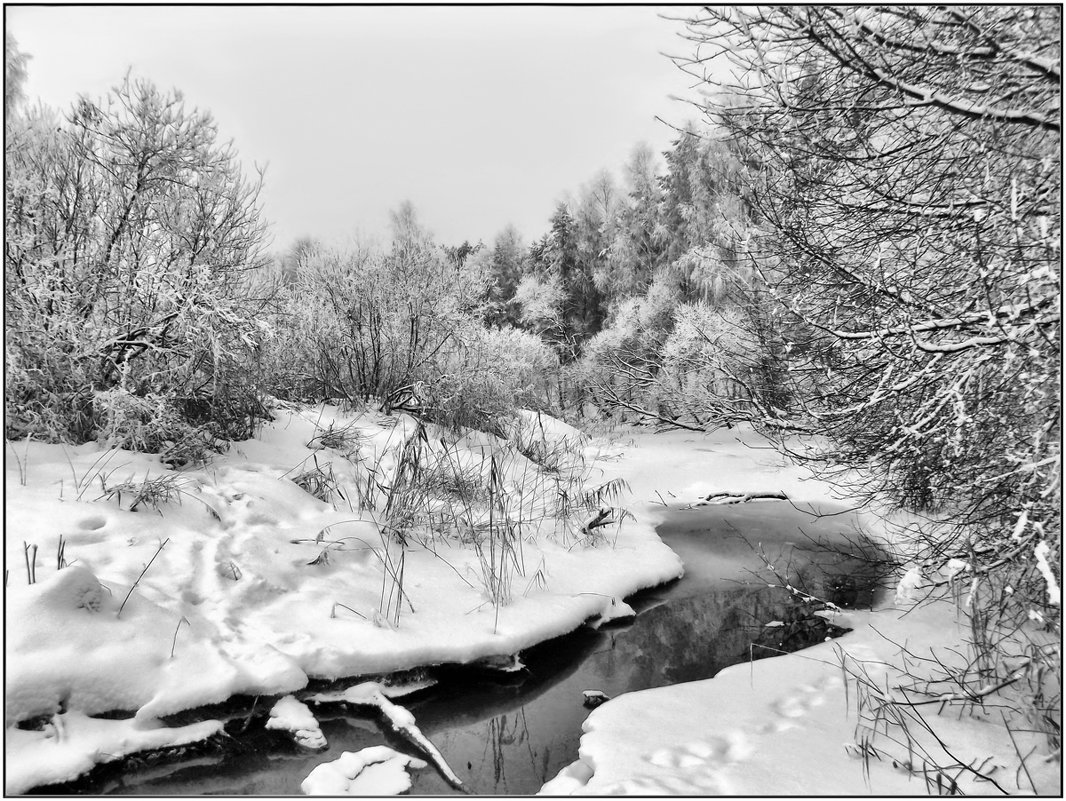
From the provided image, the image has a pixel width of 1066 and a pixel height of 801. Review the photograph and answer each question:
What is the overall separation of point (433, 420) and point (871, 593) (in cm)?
640

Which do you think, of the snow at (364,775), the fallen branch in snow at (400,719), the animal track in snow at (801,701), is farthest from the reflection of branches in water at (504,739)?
the animal track in snow at (801,701)

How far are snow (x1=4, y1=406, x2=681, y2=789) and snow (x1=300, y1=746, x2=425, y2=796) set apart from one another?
0.61m

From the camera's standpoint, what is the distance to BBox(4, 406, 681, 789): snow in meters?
2.57

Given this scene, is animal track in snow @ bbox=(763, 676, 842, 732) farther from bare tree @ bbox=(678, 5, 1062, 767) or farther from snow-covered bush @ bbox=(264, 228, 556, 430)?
snow-covered bush @ bbox=(264, 228, 556, 430)

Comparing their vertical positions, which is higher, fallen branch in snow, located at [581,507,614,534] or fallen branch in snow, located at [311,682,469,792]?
fallen branch in snow, located at [581,507,614,534]

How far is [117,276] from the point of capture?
4.41 m

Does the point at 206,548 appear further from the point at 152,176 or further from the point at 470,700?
the point at 152,176

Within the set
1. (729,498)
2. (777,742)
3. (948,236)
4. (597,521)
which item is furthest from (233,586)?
(729,498)

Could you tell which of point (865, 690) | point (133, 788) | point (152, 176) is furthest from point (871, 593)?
point (152, 176)

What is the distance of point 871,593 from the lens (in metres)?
4.79

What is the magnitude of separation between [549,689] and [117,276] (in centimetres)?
456

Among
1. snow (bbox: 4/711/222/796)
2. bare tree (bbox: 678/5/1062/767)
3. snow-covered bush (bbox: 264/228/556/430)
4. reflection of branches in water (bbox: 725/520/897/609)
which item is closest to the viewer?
bare tree (bbox: 678/5/1062/767)

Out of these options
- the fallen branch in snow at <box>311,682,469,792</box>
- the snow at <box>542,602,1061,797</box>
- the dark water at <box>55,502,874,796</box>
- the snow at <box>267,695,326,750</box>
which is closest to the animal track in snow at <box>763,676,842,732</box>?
the snow at <box>542,602,1061,797</box>

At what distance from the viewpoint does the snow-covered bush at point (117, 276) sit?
4.02 metres
